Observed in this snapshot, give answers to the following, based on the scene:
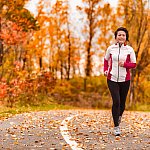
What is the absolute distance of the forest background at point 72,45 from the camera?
106 ft

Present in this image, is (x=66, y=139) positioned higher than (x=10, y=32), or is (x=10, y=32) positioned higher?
(x=10, y=32)

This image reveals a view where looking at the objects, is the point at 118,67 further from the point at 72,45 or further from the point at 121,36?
the point at 72,45

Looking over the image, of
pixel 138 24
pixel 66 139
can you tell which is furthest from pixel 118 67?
pixel 138 24

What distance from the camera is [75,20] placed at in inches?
1837

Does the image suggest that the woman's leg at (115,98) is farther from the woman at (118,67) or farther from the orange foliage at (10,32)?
the orange foliage at (10,32)

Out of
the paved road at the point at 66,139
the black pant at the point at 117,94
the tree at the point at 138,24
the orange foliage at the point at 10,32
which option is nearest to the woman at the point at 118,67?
the black pant at the point at 117,94

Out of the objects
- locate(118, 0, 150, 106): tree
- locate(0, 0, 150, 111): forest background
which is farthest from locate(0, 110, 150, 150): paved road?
locate(118, 0, 150, 106): tree

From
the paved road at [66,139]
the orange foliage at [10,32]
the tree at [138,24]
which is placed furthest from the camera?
the tree at [138,24]

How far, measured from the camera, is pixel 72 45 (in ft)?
157

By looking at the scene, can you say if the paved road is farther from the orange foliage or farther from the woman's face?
the orange foliage

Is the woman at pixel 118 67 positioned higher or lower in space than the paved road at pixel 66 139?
higher

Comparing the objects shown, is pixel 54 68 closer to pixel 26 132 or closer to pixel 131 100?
pixel 131 100

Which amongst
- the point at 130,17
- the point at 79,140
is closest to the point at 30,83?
the point at 130,17

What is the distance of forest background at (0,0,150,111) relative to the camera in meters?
32.3
